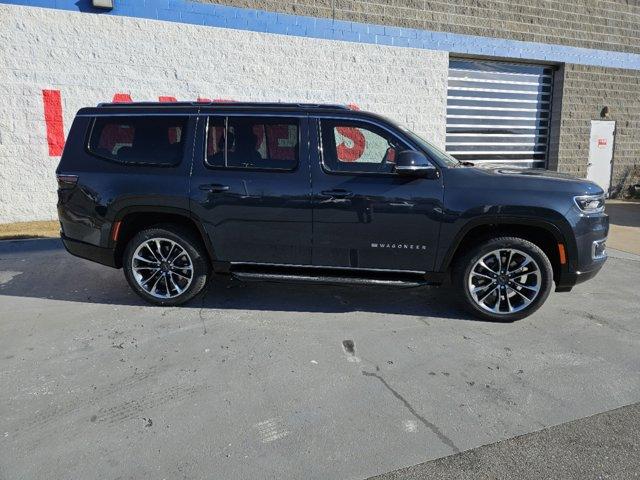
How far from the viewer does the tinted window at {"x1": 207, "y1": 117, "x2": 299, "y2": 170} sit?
4.30 meters

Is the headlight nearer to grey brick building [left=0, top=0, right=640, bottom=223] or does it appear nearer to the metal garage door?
grey brick building [left=0, top=0, right=640, bottom=223]

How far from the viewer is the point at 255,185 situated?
4250 millimetres

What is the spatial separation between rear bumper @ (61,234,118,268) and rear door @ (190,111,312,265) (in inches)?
41.7

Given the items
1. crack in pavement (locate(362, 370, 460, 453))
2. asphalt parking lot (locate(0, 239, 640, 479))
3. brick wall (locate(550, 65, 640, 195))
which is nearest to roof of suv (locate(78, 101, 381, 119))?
asphalt parking lot (locate(0, 239, 640, 479))

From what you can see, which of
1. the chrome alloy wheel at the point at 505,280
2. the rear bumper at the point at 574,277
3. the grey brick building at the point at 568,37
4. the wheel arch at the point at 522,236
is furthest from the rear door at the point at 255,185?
the grey brick building at the point at 568,37

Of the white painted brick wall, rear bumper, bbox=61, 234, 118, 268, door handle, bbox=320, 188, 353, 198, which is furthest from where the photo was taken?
the white painted brick wall

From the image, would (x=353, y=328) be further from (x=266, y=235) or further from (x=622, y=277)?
(x=622, y=277)

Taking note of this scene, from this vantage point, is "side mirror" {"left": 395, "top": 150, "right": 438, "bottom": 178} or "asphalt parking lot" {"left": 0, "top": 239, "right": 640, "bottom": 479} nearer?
"asphalt parking lot" {"left": 0, "top": 239, "right": 640, "bottom": 479}

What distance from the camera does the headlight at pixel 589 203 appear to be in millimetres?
4016

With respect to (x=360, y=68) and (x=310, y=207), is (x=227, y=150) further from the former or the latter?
(x=360, y=68)

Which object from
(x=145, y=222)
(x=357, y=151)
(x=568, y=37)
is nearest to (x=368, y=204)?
(x=357, y=151)

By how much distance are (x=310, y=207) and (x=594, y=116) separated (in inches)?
458

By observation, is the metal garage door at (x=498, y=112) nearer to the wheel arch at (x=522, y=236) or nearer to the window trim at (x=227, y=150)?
the wheel arch at (x=522, y=236)

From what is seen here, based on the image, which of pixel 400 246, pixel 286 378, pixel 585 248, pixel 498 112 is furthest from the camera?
pixel 498 112
